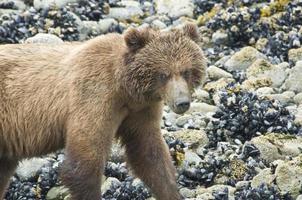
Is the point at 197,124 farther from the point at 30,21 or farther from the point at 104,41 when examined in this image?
the point at 30,21

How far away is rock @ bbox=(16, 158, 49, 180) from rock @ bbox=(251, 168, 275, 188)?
79.0 inches

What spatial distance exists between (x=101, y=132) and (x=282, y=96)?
3558mm

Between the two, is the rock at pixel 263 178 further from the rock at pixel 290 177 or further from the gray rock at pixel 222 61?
the gray rock at pixel 222 61

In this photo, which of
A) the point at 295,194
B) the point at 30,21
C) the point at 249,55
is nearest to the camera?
the point at 295,194

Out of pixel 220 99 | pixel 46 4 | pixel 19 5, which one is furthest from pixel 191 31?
pixel 19 5

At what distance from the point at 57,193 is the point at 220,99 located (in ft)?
7.92

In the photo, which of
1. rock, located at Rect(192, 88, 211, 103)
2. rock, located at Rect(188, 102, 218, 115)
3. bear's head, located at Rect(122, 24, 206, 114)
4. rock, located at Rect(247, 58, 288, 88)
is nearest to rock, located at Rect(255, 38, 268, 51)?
rock, located at Rect(247, 58, 288, 88)

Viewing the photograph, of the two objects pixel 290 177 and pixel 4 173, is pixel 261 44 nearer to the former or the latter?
pixel 290 177

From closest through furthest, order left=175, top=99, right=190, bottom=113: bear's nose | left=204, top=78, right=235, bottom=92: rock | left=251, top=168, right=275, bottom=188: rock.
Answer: left=175, top=99, right=190, bottom=113: bear's nose < left=251, top=168, right=275, bottom=188: rock < left=204, top=78, right=235, bottom=92: rock

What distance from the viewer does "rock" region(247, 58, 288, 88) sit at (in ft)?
41.5

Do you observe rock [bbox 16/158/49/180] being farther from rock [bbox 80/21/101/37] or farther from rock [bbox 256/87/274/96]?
rock [bbox 80/21/101/37]

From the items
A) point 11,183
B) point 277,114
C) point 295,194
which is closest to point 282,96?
point 277,114

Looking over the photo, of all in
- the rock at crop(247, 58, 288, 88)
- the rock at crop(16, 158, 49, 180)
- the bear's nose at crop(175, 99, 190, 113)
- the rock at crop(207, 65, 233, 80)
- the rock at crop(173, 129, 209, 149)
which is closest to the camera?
the bear's nose at crop(175, 99, 190, 113)

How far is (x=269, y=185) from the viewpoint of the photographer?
9.86 m
